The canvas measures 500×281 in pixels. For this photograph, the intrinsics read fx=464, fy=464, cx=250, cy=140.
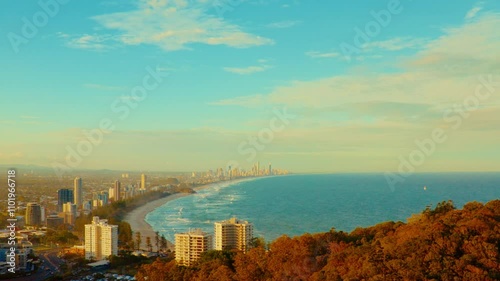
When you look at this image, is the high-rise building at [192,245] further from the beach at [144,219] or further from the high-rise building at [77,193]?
the high-rise building at [77,193]

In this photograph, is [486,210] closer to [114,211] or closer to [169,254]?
[169,254]

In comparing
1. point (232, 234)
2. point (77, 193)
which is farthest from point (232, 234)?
point (77, 193)

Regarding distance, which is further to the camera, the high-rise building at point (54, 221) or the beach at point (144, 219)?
the high-rise building at point (54, 221)

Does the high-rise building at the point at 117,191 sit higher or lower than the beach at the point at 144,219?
higher

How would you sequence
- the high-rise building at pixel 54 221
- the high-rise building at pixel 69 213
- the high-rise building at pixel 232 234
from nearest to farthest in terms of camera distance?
1. the high-rise building at pixel 232 234
2. the high-rise building at pixel 54 221
3. the high-rise building at pixel 69 213

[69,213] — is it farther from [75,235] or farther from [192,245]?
[192,245]

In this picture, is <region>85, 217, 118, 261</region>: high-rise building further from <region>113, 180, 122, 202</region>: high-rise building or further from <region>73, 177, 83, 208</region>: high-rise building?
<region>113, 180, 122, 202</region>: high-rise building

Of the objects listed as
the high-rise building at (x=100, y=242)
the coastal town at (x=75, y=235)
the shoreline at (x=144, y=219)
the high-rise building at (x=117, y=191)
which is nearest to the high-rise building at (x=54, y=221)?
the coastal town at (x=75, y=235)

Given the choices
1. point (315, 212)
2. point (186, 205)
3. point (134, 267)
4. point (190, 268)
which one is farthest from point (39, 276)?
point (186, 205)
